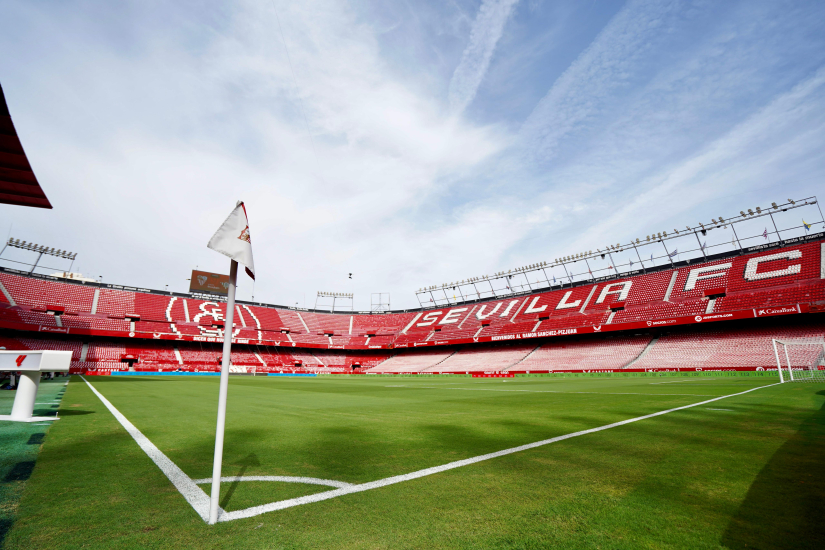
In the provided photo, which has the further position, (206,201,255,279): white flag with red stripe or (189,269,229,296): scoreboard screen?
(189,269,229,296): scoreboard screen

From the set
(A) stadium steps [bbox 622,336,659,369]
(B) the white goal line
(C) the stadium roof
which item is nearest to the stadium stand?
(A) stadium steps [bbox 622,336,659,369]

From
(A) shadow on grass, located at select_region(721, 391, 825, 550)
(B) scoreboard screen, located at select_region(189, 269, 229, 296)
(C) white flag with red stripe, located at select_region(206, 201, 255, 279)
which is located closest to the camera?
(A) shadow on grass, located at select_region(721, 391, 825, 550)

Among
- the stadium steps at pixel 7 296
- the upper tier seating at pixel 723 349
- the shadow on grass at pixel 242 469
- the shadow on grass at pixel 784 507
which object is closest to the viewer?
A: the shadow on grass at pixel 784 507

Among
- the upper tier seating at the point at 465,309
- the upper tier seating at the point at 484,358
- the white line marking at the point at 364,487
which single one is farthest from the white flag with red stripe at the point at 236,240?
the upper tier seating at the point at 484,358

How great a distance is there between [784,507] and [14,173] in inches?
412

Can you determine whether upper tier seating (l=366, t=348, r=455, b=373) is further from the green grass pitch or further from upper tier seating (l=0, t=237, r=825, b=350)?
the green grass pitch

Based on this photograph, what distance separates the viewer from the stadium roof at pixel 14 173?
5.30 metres

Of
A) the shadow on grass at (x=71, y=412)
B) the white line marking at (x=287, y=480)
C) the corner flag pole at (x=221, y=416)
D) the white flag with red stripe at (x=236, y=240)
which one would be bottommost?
the white line marking at (x=287, y=480)

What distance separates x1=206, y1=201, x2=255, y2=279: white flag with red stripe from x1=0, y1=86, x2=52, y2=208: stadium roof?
4302mm

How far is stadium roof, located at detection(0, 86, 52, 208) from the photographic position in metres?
5.30

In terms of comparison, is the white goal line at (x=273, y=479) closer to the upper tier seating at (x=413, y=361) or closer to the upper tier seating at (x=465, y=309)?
the upper tier seating at (x=465, y=309)

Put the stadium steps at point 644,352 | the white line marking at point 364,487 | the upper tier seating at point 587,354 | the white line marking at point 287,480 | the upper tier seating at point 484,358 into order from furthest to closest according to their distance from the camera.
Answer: the upper tier seating at point 484,358, the upper tier seating at point 587,354, the stadium steps at point 644,352, the white line marking at point 287,480, the white line marking at point 364,487

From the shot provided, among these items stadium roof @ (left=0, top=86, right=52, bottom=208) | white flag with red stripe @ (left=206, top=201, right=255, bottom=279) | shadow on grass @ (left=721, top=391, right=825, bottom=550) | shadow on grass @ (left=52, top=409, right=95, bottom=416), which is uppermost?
stadium roof @ (left=0, top=86, right=52, bottom=208)

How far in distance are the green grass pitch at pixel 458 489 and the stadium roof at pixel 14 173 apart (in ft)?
13.8
